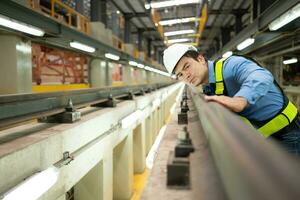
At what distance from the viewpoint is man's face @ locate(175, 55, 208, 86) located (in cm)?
216

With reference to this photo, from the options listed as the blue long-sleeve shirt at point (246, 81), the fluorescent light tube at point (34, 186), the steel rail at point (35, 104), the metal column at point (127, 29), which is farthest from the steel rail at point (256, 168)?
the metal column at point (127, 29)

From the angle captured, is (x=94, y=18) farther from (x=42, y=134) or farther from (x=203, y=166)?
(x=203, y=166)

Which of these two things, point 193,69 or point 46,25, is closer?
point 193,69

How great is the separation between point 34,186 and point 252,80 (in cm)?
183

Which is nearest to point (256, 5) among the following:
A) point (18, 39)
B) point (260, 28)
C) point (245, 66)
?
point (260, 28)

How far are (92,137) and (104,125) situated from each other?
0.58 metres

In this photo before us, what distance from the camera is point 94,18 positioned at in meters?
10.4

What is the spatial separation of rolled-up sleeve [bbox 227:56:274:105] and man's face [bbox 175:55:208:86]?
0.30 metres

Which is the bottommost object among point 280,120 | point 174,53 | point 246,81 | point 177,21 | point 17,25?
point 280,120

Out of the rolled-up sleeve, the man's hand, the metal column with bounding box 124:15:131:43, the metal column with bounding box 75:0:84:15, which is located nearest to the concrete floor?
the man's hand

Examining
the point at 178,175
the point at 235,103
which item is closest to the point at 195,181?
the point at 178,175

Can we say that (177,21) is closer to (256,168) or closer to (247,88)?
(247,88)

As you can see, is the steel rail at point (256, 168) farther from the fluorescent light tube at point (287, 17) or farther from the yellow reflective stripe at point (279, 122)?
the fluorescent light tube at point (287, 17)

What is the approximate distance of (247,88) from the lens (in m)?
1.68
